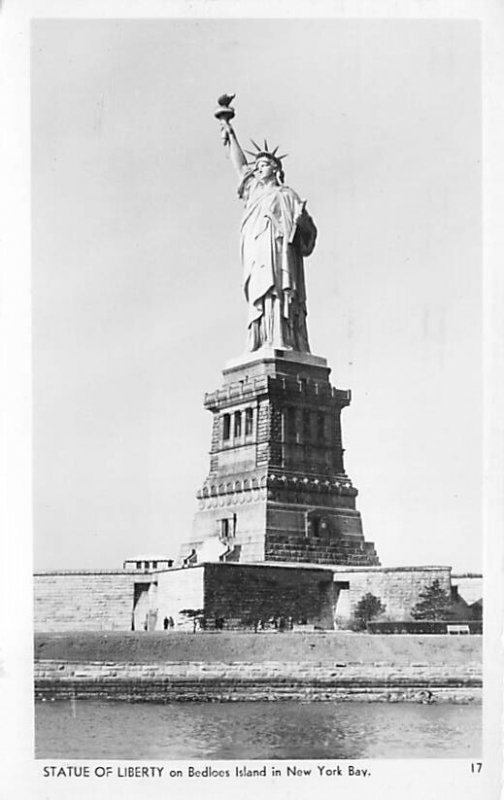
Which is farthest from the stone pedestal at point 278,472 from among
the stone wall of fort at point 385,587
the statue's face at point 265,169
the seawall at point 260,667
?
the seawall at point 260,667

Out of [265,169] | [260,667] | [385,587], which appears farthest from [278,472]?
[260,667]

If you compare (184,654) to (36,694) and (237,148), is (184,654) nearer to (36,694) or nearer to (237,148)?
(36,694)

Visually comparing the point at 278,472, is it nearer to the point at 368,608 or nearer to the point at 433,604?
the point at 368,608

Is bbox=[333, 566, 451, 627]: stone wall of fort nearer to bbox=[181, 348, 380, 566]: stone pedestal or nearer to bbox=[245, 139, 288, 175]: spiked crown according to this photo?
bbox=[181, 348, 380, 566]: stone pedestal

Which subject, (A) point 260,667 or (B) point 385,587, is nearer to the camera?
(A) point 260,667

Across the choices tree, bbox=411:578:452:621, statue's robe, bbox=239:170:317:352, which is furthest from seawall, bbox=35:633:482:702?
statue's robe, bbox=239:170:317:352

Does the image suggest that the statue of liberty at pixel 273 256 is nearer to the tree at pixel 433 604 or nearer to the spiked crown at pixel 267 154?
the spiked crown at pixel 267 154

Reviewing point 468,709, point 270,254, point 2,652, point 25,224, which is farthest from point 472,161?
point 270,254
